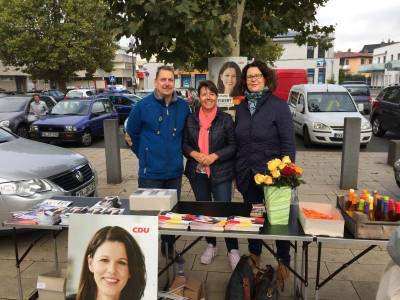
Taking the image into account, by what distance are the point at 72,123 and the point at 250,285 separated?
10093mm

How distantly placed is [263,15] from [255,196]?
11.1ft

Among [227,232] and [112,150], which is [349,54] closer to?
[112,150]

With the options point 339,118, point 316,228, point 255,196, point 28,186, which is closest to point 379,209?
point 316,228

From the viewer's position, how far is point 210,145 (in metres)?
3.47

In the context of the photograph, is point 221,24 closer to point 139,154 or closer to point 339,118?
point 139,154

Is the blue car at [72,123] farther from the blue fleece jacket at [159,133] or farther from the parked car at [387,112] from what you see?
the parked car at [387,112]

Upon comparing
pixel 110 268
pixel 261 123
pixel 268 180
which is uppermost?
pixel 261 123

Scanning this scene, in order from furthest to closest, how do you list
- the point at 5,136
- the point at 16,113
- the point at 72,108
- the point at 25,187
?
the point at 72,108 < the point at 16,113 < the point at 5,136 < the point at 25,187

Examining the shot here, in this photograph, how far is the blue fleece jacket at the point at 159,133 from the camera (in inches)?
137

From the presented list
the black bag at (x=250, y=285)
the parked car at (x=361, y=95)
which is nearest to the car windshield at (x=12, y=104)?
the black bag at (x=250, y=285)

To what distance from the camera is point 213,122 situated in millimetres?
3471

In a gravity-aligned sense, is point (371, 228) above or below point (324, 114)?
above

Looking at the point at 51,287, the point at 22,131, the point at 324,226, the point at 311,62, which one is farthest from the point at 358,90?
the point at 311,62

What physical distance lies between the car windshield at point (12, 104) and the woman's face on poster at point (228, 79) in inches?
400
